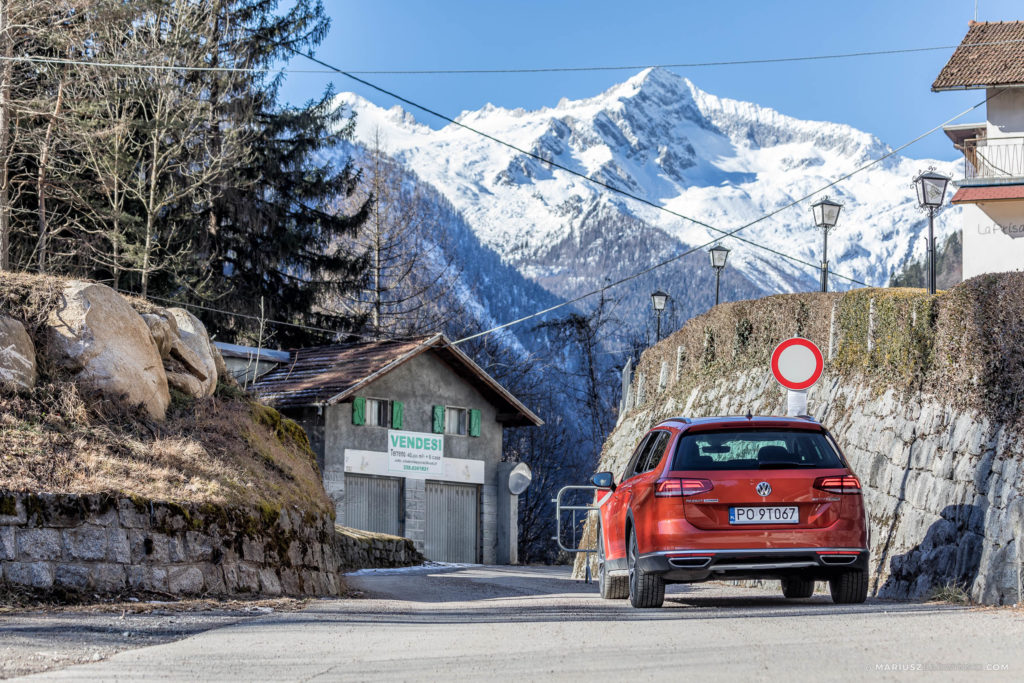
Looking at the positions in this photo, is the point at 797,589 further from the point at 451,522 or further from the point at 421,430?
the point at 451,522

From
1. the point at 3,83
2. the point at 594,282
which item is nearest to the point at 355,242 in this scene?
the point at 3,83

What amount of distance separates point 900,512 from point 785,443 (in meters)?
4.63

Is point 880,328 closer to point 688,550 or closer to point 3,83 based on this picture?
point 688,550

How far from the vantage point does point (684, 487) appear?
1129 centimetres

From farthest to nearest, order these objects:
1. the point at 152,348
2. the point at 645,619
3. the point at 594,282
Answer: the point at 594,282 → the point at 152,348 → the point at 645,619

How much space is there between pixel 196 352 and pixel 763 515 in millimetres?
9827

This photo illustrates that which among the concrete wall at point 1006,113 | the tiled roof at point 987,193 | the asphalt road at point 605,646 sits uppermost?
the concrete wall at point 1006,113

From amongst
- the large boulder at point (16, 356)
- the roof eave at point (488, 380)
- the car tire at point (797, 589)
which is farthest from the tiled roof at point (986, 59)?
the large boulder at point (16, 356)

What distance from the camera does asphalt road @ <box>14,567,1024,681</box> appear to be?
23.4ft

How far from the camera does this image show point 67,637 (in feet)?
30.6

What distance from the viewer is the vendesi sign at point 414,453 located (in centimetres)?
4091

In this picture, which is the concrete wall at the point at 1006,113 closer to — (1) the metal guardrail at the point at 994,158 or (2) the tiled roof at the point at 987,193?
(1) the metal guardrail at the point at 994,158

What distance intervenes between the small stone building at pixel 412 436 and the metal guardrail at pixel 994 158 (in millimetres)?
16082

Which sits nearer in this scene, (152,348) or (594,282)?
(152,348)
